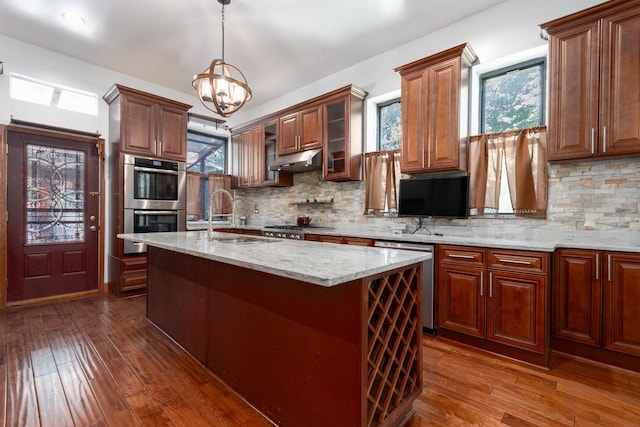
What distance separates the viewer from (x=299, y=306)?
4.92 ft

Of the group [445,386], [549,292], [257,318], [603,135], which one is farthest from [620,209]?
[257,318]

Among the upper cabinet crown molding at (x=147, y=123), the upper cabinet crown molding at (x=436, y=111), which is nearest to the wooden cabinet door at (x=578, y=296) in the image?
the upper cabinet crown molding at (x=436, y=111)

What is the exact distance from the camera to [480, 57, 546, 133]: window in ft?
9.84

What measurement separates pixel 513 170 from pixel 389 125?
1729mm

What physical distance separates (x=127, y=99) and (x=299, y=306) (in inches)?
161

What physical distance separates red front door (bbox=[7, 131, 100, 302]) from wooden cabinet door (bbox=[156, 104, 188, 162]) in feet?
2.97

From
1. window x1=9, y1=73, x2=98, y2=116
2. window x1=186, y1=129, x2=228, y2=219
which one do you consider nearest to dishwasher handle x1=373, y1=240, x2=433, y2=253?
window x1=186, y1=129, x2=228, y2=219

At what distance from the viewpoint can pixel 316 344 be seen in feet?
4.67

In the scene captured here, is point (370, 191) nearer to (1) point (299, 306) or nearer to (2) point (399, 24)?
(2) point (399, 24)

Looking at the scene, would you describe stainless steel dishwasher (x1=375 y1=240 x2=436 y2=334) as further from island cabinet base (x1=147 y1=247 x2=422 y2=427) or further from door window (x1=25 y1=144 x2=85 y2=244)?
door window (x1=25 y1=144 x2=85 y2=244)

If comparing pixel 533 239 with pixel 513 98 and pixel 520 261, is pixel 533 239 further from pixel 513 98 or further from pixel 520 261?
pixel 513 98

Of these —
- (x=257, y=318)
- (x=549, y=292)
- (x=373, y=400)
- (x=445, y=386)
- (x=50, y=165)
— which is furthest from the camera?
(x=50, y=165)

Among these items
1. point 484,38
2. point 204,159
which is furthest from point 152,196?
point 484,38

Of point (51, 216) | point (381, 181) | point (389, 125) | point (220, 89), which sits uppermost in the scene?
point (389, 125)
